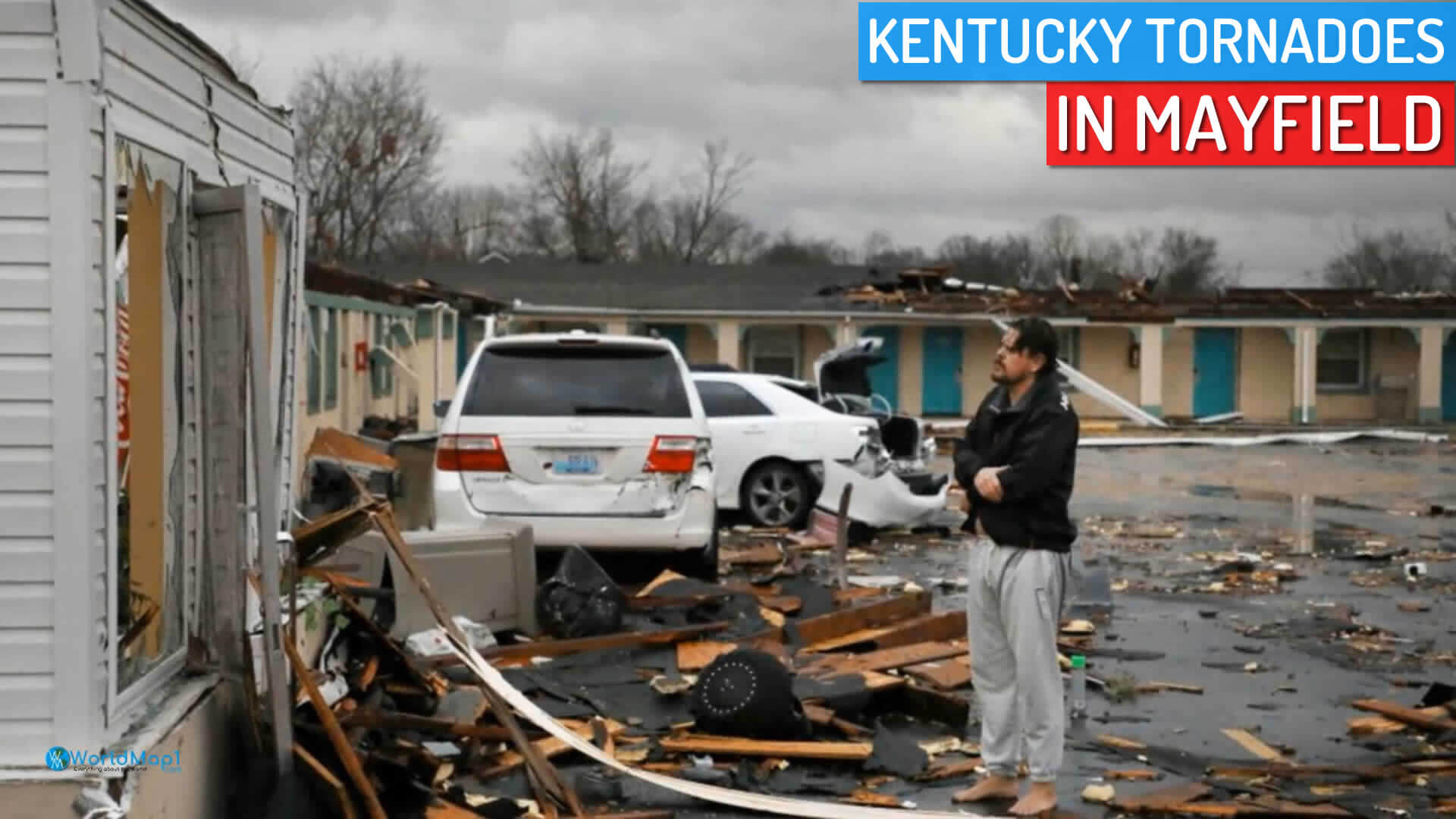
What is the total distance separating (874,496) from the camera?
57.6 ft

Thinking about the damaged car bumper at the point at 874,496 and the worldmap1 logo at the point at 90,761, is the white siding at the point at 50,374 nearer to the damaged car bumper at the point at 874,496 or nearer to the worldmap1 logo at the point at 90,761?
the worldmap1 logo at the point at 90,761

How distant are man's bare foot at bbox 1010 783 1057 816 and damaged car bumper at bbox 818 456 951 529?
10028 mm

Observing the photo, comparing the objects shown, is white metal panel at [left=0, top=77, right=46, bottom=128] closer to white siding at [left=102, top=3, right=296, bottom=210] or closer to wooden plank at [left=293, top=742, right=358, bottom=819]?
white siding at [left=102, top=3, right=296, bottom=210]

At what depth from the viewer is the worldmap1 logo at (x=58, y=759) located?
4785 millimetres

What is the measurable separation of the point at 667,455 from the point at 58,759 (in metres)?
7.24

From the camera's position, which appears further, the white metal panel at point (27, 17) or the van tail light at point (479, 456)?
the van tail light at point (479, 456)

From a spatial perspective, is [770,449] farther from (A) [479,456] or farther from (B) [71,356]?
(B) [71,356]

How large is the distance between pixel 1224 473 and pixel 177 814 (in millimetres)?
25987

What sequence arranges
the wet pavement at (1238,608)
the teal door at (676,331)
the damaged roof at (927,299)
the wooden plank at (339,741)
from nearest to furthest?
the wooden plank at (339,741)
the wet pavement at (1238,608)
the damaged roof at (927,299)
the teal door at (676,331)

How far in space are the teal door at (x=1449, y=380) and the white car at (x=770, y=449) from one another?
3393cm

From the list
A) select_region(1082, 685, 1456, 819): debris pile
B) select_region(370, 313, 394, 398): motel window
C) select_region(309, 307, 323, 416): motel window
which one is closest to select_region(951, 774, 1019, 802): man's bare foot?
select_region(1082, 685, 1456, 819): debris pile

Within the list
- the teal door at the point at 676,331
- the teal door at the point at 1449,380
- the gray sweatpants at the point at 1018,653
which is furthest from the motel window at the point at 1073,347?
the gray sweatpants at the point at 1018,653

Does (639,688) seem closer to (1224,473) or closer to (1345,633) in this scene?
(1345,633)

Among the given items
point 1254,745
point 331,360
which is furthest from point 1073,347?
point 1254,745
